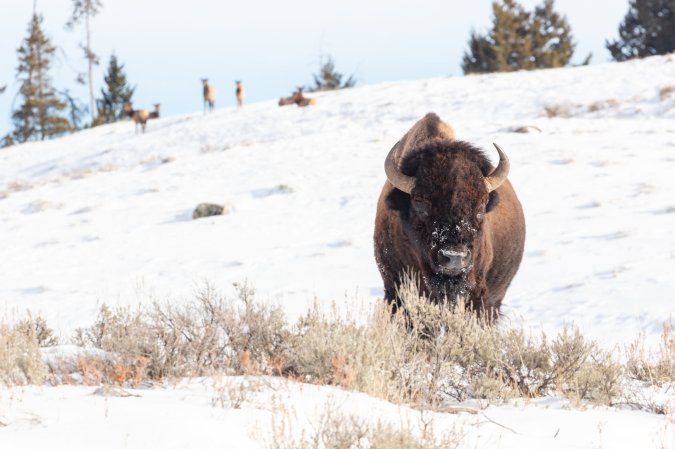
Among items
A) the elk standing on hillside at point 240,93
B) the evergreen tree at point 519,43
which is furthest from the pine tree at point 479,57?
the elk standing on hillside at point 240,93

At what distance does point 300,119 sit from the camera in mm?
30062

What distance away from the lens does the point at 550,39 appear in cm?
5081

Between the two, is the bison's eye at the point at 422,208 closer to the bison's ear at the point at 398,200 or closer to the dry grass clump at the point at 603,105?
the bison's ear at the point at 398,200

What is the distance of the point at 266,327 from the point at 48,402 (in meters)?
1.64

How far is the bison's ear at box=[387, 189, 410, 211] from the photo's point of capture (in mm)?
6203

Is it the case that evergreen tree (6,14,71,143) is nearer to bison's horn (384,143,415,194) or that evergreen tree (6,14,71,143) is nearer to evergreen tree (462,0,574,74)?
evergreen tree (462,0,574,74)

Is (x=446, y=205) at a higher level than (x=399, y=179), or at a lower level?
lower

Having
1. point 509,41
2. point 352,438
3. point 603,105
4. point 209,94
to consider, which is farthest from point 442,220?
point 509,41

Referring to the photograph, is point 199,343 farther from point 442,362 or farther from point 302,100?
point 302,100

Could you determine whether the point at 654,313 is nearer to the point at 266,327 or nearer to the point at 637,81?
the point at 266,327

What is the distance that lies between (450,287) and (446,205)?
61 cm

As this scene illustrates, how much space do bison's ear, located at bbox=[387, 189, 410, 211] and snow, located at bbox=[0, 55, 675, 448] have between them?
3.50 ft

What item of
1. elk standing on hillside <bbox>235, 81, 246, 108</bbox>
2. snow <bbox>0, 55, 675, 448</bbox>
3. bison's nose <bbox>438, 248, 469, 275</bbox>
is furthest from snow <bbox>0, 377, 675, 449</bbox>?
elk standing on hillside <bbox>235, 81, 246, 108</bbox>

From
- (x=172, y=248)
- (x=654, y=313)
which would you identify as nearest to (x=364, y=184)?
(x=172, y=248)
